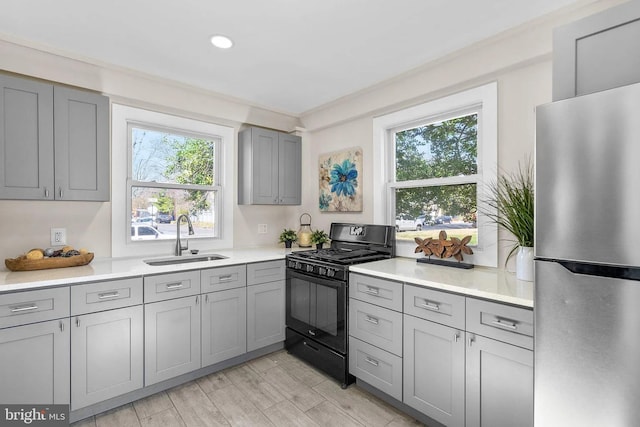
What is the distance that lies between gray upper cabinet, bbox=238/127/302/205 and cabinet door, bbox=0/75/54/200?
159cm

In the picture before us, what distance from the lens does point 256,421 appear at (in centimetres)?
198

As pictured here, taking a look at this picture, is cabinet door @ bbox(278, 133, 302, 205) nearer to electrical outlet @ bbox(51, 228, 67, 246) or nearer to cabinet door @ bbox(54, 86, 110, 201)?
cabinet door @ bbox(54, 86, 110, 201)

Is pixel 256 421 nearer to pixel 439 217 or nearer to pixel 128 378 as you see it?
pixel 128 378

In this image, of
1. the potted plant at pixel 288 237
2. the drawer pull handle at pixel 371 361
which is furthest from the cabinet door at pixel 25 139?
the drawer pull handle at pixel 371 361

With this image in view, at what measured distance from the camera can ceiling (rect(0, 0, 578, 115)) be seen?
5.98 feet

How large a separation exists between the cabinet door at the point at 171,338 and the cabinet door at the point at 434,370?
1.57 m

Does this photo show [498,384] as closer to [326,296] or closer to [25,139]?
[326,296]

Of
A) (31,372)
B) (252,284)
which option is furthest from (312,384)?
(31,372)

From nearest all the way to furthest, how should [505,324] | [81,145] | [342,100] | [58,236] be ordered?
[505,324] < [81,145] < [58,236] < [342,100]

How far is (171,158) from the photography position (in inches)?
119

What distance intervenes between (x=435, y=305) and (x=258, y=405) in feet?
4.57

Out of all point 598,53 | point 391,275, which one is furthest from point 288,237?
point 598,53

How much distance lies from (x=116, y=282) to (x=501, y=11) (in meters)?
2.97

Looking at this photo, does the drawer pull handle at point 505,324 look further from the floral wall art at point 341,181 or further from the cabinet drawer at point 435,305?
the floral wall art at point 341,181
